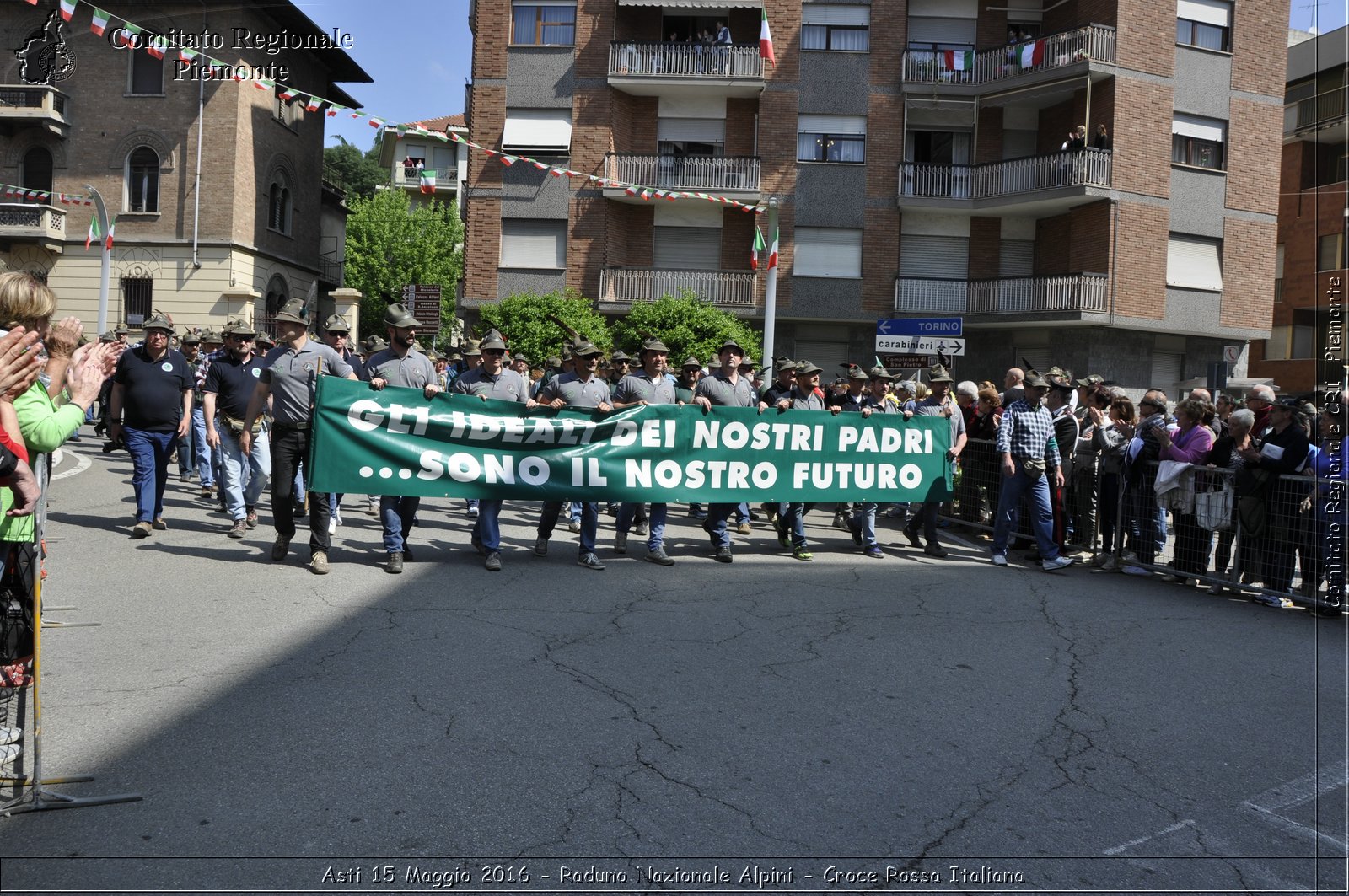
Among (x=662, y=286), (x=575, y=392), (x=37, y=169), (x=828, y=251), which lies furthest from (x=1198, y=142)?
(x=37, y=169)

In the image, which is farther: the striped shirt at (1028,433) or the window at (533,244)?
the window at (533,244)

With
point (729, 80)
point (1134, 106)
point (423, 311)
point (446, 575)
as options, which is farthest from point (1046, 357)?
point (446, 575)

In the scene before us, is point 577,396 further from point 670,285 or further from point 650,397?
point 670,285

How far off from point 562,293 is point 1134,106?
1626 cm

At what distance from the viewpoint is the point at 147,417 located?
32.8 ft

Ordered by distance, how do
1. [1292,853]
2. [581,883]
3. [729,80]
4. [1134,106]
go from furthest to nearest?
1. [729,80]
2. [1134,106]
3. [1292,853]
4. [581,883]

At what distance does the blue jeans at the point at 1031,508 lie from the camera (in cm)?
1034

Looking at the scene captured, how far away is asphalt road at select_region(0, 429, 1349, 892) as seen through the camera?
359 centimetres

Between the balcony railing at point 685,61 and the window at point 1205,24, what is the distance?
11399 mm

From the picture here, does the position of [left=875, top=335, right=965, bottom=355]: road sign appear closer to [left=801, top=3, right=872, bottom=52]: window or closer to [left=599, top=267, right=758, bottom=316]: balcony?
[left=599, top=267, right=758, bottom=316]: balcony

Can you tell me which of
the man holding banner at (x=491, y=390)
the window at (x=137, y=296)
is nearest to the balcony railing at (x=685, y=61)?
the window at (x=137, y=296)

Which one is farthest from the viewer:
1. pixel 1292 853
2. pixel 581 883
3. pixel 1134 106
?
pixel 1134 106

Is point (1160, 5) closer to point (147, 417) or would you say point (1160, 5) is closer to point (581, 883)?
point (147, 417)

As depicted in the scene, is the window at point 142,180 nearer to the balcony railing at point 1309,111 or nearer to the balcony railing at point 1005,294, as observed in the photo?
the balcony railing at point 1005,294
